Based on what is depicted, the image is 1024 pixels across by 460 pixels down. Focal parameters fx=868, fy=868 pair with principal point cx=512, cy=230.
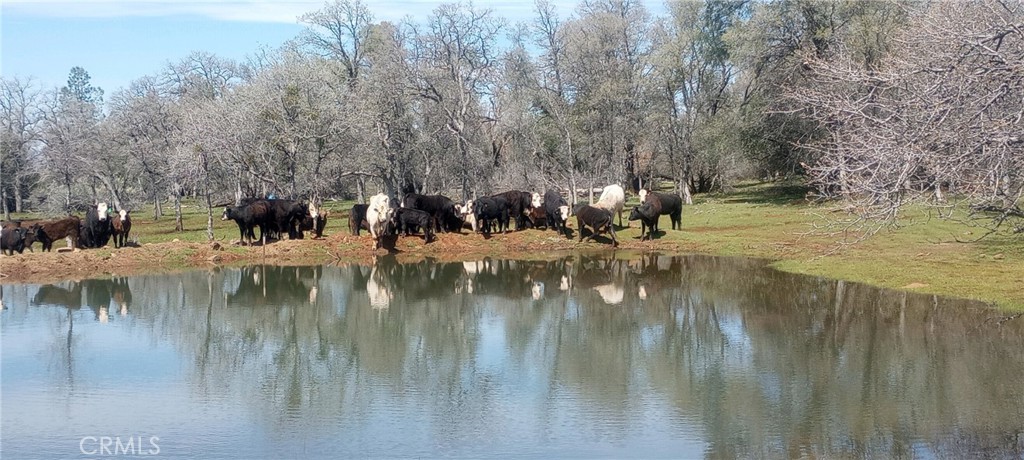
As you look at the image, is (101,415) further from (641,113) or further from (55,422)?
(641,113)

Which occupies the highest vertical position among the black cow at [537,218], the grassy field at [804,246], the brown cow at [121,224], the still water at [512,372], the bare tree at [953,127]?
the bare tree at [953,127]

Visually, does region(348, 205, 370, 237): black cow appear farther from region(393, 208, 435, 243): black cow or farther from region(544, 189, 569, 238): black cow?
region(544, 189, 569, 238): black cow

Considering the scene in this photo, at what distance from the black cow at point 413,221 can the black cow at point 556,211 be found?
11.9 ft

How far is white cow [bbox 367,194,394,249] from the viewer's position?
76.8ft

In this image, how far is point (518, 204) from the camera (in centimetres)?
2644

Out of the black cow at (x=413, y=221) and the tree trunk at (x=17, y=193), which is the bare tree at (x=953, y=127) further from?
the tree trunk at (x=17, y=193)

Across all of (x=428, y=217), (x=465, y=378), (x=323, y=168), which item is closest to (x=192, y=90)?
(x=323, y=168)

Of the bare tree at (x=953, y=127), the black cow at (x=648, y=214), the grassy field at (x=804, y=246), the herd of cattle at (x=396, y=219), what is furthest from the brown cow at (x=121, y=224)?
the bare tree at (x=953, y=127)

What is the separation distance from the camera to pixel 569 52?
36250mm

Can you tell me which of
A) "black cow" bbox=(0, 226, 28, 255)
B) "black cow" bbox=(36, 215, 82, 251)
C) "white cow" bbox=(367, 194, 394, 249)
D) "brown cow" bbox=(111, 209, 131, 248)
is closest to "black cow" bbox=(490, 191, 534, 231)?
"white cow" bbox=(367, 194, 394, 249)

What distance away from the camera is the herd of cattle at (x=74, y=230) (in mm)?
22328

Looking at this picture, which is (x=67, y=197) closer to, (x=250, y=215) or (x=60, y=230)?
(x=60, y=230)

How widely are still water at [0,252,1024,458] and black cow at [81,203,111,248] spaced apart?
5.46 metres

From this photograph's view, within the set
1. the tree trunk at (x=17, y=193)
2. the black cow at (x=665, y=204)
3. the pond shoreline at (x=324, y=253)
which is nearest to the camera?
the pond shoreline at (x=324, y=253)
